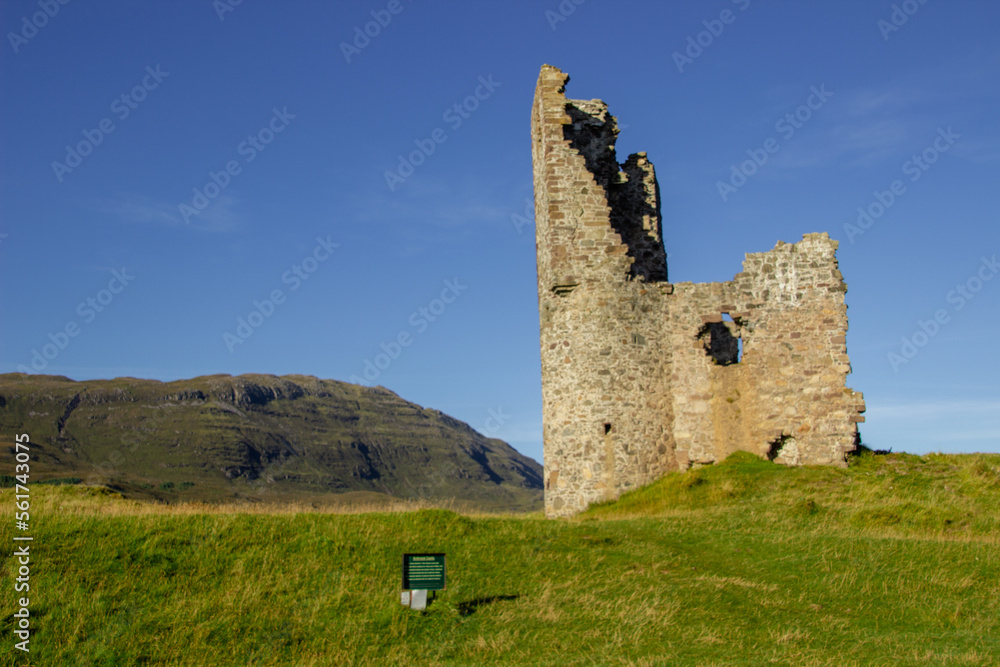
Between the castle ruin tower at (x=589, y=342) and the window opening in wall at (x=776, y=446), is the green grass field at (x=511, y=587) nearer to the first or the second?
the castle ruin tower at (x=589, y=342)

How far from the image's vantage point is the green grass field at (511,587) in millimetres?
11336

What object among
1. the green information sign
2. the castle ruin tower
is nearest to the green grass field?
the green information sign

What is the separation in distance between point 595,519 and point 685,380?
5.49 meters

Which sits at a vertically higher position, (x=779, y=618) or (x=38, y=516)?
(x=38, y=516)

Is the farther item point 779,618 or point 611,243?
point 611,243

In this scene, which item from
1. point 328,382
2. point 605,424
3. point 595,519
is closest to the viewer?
point 595,519

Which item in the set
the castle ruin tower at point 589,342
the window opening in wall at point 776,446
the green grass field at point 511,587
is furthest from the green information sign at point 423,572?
the window opening in wall at point 776,446

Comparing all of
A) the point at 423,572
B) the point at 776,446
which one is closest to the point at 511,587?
the point at 423,572

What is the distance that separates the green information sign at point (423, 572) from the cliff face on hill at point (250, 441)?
69.0m

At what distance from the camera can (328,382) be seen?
7456 inches

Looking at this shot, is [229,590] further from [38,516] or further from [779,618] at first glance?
[779,618]

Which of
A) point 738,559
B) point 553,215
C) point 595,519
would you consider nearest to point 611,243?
point 553,215

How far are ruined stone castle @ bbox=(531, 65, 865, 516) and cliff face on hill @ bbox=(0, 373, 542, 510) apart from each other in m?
58.1

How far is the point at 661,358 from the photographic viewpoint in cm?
2498
